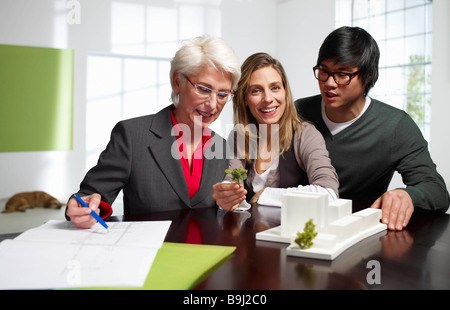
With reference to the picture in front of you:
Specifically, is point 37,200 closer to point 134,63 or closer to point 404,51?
point 134,63

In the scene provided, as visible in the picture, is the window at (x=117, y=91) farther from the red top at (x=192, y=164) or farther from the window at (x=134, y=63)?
the red top at (x=192, y=164)

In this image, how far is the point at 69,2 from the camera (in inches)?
268

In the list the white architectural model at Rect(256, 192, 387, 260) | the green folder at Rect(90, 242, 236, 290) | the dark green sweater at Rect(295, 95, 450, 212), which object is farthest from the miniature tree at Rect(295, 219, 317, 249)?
the dark green sweater at Rect(295, 95, 450, 212)

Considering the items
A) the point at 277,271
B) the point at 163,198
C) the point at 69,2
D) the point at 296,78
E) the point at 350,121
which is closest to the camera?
the point at 277,271

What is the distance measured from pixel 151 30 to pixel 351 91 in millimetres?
5728

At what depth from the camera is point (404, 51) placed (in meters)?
6.75

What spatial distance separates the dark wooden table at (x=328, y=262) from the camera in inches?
37.5

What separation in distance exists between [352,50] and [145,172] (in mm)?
1213

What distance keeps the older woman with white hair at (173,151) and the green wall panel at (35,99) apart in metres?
5.23

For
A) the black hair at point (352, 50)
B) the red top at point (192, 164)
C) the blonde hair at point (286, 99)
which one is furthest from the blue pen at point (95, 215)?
the black hair at point (352, 50)

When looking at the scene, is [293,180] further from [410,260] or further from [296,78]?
[296,78]

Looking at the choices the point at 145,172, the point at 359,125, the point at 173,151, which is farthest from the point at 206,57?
the point at 359,125
